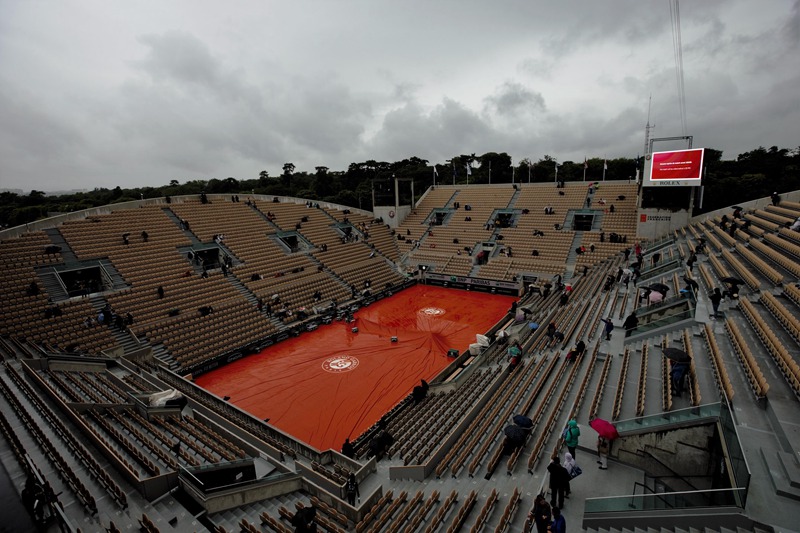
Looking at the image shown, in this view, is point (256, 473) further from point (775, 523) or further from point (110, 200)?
point (110, 200)

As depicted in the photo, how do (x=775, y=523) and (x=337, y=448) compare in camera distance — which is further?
(x=337, y=448)

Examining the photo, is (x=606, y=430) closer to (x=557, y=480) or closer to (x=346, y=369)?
(x=557, y=480)

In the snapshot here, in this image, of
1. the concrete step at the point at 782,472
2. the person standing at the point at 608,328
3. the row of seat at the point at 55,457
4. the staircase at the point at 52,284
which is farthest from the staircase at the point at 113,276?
the concrete step at the point at 782,472

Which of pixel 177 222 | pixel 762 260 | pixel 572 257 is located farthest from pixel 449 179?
pixel 762 260

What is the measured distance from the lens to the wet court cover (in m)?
14.2

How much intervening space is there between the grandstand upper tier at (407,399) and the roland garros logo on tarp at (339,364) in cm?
450

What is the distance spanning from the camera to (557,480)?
23.5 ft

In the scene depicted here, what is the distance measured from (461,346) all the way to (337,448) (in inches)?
369

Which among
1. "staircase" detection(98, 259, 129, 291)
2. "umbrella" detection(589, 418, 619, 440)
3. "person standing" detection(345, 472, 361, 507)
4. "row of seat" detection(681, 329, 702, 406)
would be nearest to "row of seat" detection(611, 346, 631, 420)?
"umbrella" detection(589, 418, 619, 440)

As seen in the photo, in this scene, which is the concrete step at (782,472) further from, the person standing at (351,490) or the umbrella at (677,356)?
the person standing at (351,490)

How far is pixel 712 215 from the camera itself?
28.6 m

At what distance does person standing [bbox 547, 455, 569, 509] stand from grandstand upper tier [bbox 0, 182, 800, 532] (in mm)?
490

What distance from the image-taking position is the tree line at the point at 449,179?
4088cm

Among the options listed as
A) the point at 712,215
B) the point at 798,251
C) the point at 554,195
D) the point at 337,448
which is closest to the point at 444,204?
the point at 554,195
